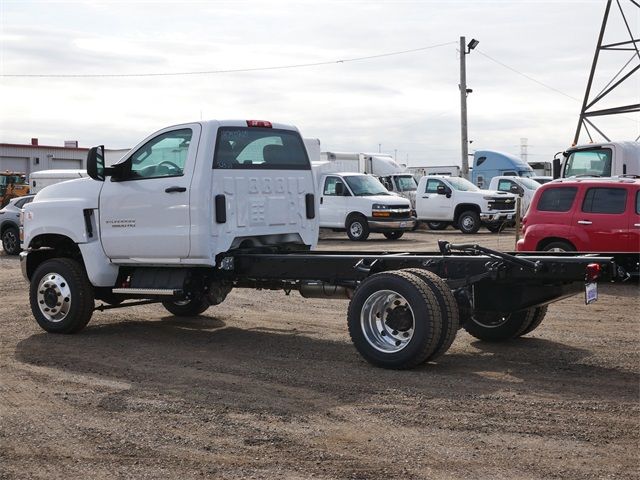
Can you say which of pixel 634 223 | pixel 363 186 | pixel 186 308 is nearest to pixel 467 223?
pixel 363 186

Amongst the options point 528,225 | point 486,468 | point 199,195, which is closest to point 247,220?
point 199,195

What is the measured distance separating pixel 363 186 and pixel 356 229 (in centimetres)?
142

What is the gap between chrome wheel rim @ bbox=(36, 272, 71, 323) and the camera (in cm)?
1027

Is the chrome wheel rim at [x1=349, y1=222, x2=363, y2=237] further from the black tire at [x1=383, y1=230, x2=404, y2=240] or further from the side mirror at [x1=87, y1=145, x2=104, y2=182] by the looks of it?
the side mirror at [x1=87, y1=145, x2=104, y2=182]

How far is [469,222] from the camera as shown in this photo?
29.6 m

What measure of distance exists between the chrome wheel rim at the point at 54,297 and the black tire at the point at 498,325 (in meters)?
4.39

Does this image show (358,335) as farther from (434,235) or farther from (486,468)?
(434,235)

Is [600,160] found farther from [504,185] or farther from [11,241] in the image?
[11,241]

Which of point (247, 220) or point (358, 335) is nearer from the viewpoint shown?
point (358, 335)

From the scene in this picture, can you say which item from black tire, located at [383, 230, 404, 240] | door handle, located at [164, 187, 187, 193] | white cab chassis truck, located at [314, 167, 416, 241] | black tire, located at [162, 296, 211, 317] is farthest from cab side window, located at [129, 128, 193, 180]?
black tire, located at [383, 230, 404, 240]

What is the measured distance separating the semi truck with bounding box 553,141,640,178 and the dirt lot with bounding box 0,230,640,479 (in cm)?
940

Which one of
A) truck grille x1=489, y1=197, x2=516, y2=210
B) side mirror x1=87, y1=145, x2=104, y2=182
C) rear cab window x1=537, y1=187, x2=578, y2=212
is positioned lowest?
truck grille x1=489, y1=197, x2=516, y2=210

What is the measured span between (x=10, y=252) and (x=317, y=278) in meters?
16.2

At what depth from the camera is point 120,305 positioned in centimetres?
1081
